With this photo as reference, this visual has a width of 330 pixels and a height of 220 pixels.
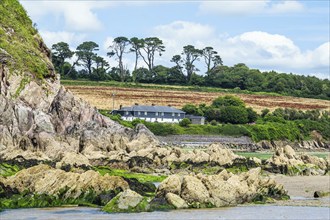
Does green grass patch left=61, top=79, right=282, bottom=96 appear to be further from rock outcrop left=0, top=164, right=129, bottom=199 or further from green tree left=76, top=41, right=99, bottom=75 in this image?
rock outcrop left=0, top=164, right=129, bottom=199

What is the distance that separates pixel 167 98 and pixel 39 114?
7385 cm

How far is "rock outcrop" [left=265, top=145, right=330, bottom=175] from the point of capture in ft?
186

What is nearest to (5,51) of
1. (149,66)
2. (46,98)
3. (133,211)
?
(46,98)

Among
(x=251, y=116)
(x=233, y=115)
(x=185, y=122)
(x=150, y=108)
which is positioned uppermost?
(x=150, y=108)

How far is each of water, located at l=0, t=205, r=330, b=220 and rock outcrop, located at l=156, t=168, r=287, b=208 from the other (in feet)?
2.38

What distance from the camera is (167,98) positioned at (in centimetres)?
13712

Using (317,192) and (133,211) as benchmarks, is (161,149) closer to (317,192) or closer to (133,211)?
(317,192)

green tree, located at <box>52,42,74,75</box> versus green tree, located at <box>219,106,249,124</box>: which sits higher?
green tree, located at <box>52,42,74,75</box>

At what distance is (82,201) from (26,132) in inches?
1009

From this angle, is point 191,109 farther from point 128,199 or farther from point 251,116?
point 128,199

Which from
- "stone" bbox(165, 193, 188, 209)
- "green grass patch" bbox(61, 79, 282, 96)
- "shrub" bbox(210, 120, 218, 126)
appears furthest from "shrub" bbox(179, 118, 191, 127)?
"stone" bbox(165, 193, 188, 209)

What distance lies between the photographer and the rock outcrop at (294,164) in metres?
56.7

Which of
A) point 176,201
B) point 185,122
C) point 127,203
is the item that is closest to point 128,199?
point 127,203

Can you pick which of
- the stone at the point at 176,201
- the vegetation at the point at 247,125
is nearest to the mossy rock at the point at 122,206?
the stone at the point at 176,201
